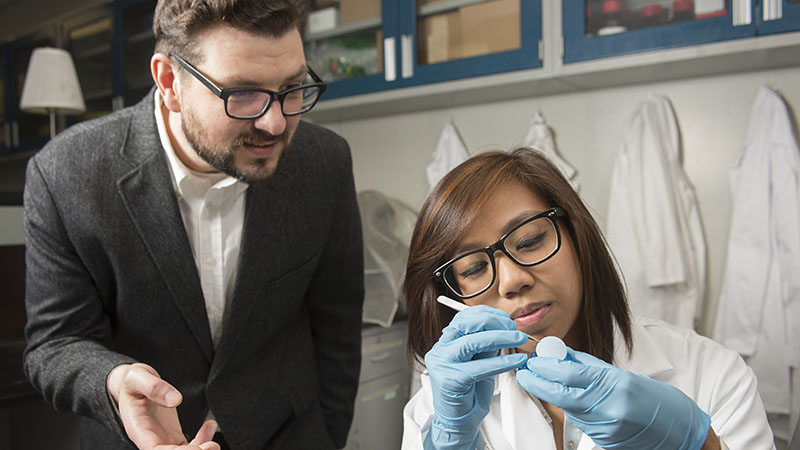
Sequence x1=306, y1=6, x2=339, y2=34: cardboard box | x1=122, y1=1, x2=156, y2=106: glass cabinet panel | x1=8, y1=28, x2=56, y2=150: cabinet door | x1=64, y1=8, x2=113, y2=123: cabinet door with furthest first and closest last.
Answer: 1. x1=8, y1=28, x2=56, y2=150: cabinet door
2. x1=64, y1=8, x2=113, y2=123: cabinet door
3. x1=122, y1=1, x2=156, y2=106: glass cabinet panel
4. x1=306, y1=6, x2=339, y2=34: cardboard box

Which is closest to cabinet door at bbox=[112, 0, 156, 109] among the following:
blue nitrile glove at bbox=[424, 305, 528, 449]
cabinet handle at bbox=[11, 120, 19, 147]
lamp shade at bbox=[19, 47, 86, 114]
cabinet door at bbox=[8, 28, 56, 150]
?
lamp shade at bbox=[19, 47, 86, 114]

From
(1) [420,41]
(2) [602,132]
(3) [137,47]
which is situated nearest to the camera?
(2) [602,132]

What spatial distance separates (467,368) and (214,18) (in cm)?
69

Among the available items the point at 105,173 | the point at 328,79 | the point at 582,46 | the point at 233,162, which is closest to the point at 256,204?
the point at 233,162

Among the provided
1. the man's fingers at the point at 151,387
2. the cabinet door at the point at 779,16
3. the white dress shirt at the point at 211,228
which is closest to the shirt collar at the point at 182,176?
the white dress shirt at the point at 211,228

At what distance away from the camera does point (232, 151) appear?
1.00 meters

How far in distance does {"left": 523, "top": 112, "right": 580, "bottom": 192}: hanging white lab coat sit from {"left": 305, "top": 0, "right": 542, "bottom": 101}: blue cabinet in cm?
31

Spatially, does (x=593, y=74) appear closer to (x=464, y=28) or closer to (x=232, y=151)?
→ (x=464, y=28)

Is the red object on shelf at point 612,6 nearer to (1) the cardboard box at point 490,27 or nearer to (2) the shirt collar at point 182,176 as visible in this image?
(1) the cardboard box at point 490,27

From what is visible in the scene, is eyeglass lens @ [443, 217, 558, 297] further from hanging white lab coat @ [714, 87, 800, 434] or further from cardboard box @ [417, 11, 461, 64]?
cardboard box @ [417, 11, 461, 64]

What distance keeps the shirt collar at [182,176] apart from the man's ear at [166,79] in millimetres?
61

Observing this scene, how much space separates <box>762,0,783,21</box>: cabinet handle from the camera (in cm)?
170

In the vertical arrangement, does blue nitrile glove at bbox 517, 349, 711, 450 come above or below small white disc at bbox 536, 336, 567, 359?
below

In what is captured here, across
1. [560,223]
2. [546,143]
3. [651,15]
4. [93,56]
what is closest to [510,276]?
[560,223]
